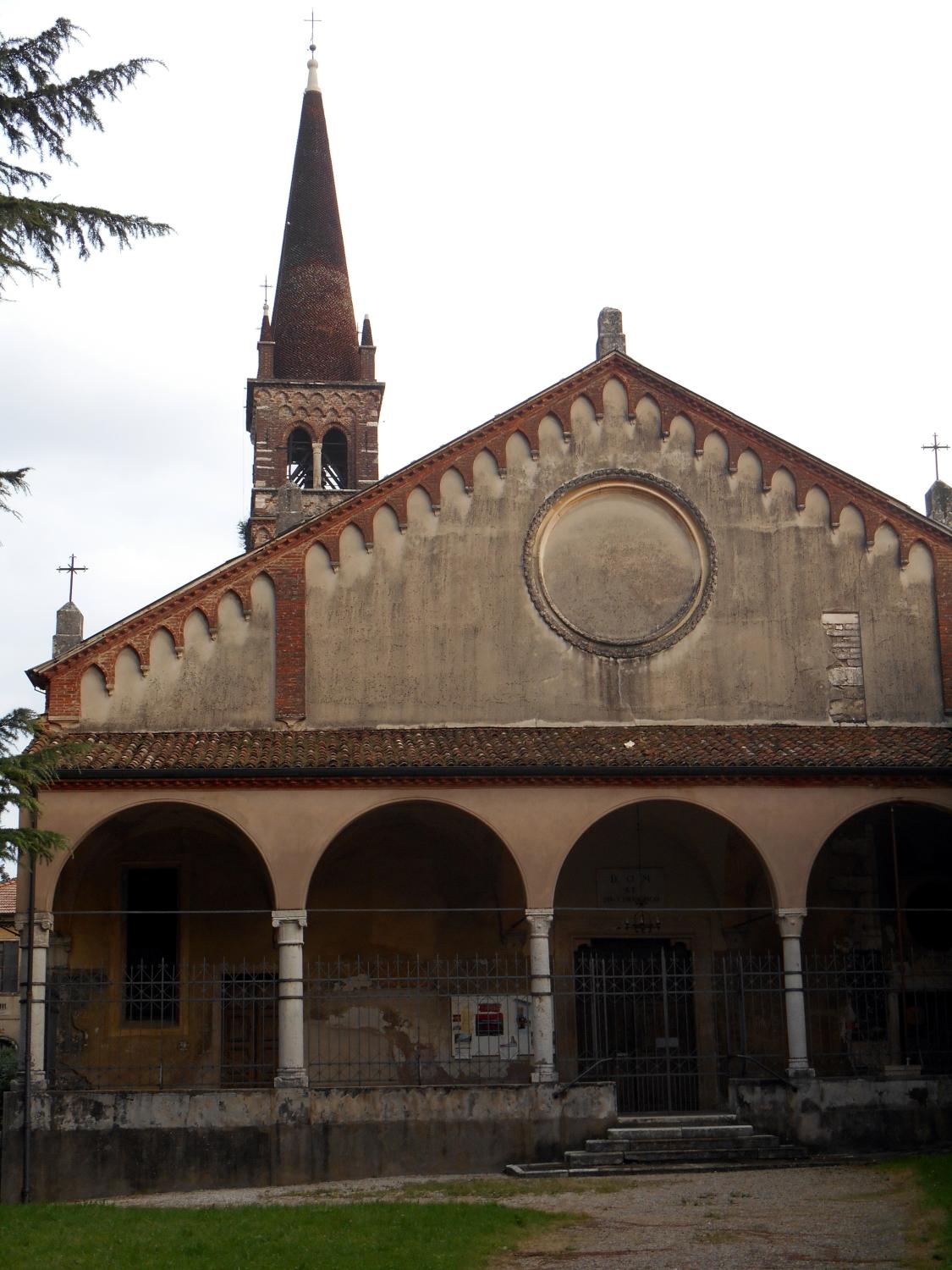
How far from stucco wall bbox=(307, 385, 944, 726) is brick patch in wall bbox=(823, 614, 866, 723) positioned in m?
0.11

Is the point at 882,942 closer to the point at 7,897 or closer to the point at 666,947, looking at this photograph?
the point at 666,947

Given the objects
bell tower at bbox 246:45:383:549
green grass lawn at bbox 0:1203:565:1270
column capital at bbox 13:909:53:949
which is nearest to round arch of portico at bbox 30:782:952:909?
column capital at bbox 13:909:53:949

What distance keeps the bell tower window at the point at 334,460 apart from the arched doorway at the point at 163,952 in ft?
68.2

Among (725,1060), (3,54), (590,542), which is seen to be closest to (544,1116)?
(725,1060)

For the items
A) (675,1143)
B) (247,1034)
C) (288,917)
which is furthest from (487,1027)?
(675,1143)

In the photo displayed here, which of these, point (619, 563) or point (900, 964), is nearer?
point (900, 964)

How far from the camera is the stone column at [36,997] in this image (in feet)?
62.5

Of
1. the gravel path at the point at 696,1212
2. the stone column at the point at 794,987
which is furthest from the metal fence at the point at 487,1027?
the gravel path at the point at 696,1212

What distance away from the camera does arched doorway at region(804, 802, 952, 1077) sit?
22.0m

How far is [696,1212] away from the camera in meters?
15.0

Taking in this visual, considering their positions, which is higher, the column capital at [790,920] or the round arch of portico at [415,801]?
the round arch of portico at [415,801]

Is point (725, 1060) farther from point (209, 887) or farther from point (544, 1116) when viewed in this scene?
point (209, 887)

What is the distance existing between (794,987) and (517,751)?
4453 mm

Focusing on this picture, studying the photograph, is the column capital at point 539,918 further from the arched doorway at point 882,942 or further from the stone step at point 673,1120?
the arched doorway at point 882,942
